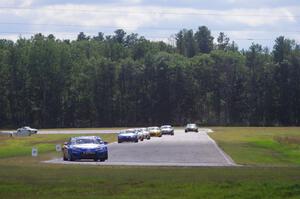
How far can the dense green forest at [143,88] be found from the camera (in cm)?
15825

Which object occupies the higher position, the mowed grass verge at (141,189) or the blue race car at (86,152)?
the mowed grass verge at (141,189)

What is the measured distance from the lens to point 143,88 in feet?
547

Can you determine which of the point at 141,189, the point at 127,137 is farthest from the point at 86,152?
the point at 127,137

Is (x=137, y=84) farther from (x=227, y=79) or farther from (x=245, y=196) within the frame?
(x=245, y=196)

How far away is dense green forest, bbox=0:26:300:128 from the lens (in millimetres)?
158250

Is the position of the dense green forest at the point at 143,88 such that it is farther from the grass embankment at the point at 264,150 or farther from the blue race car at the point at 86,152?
the blue race car at the point at 86,152

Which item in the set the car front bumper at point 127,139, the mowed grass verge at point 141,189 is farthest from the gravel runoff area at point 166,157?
the car front bumper at point 127,139

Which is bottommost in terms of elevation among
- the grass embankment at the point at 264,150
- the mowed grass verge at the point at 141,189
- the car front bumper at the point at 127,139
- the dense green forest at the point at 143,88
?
the grass embankment at the point at 264,150

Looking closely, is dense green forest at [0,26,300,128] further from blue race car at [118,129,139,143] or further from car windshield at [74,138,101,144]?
car windshield at [74,138,101,144]

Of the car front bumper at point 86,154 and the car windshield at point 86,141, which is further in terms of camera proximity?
the car windshield at point 86,141

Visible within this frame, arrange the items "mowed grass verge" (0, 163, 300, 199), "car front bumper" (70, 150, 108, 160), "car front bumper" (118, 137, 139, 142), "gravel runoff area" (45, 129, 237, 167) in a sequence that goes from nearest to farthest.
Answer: "mowed grass verge" (0, 163, 300, 199)
"gravel runoff area" (45, 129, 237, 167)
"car front bumper" (70, 150, 108, 160)
"car front bumper" (118, 137, 139, 142)

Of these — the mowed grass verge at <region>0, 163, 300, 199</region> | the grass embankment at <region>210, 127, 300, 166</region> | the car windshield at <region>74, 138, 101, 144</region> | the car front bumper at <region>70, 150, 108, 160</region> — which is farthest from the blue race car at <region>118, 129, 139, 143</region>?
the mowed grass verge at <region>0, 163, 300, 199</region>

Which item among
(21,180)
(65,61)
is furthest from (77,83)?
(21,180)

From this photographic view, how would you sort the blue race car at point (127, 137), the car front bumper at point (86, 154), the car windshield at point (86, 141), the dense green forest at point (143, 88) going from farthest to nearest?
the dense green forest at point (143, 88) → the blue race car at point (127, 137) → the car windshield at point (86, 141) → the car front bumper at point (86, 154)
